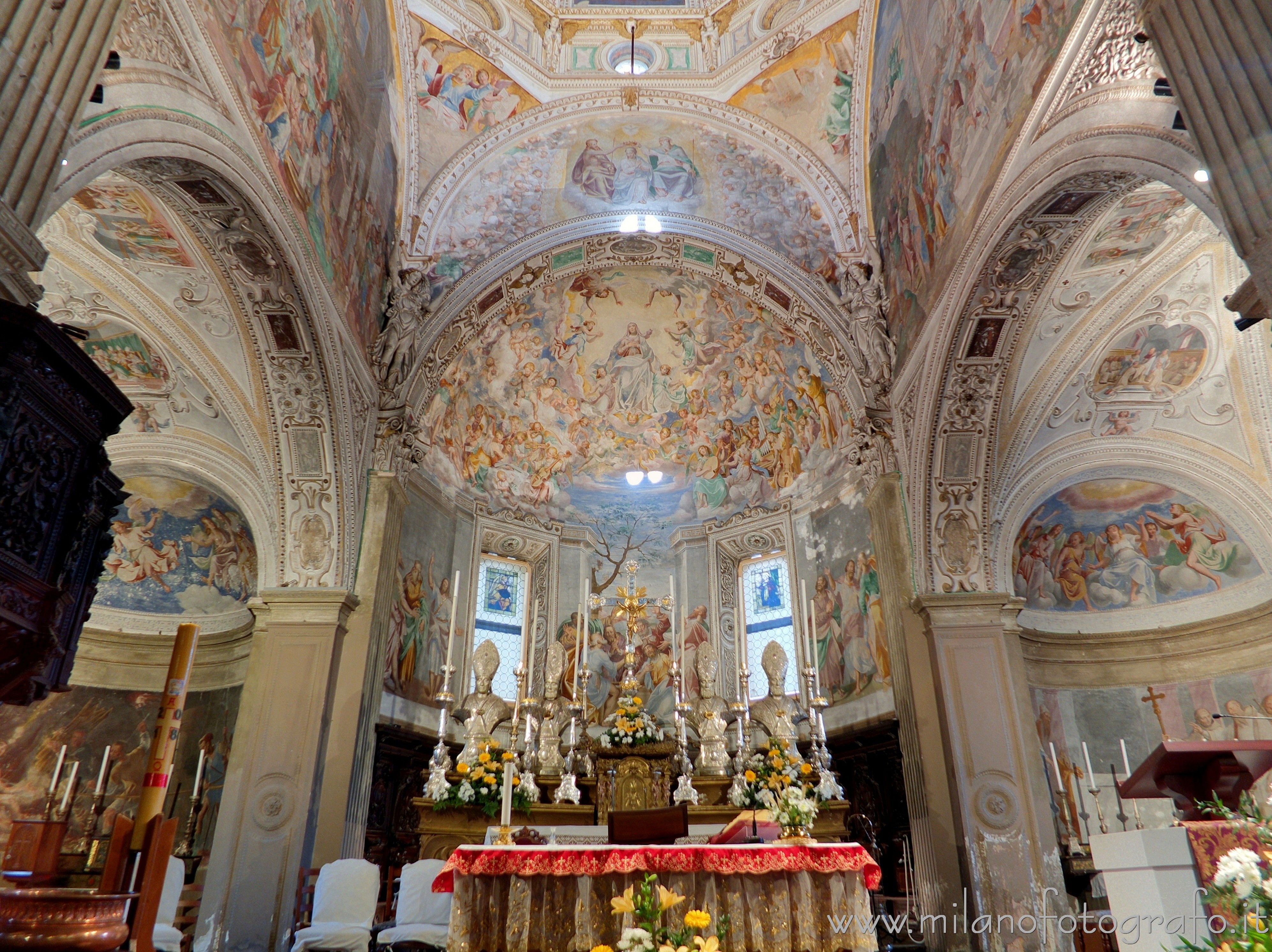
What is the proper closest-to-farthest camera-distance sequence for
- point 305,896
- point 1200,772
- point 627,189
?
point 1200,772 < point 305,896 < point 627,189

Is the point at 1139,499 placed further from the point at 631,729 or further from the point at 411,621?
the point at 411,621

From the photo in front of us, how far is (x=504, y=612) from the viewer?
610 inches

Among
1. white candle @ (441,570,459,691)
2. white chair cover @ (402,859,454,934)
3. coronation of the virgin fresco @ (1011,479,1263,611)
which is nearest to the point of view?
white chair cover @ (402,859,454,934)

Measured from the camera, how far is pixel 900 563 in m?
12.0

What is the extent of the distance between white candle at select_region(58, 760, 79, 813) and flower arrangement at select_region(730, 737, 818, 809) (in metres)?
8.84

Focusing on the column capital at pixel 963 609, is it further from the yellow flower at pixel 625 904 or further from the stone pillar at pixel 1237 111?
the yellow flower at pixel 625 904

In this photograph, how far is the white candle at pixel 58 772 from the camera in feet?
37.6

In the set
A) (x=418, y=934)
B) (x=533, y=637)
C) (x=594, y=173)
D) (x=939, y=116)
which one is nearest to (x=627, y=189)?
(x=594, y=173)

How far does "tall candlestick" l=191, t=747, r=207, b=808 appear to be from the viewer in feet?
39.6

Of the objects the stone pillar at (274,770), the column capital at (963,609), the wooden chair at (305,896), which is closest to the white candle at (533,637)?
the stone pillar at (274,770)

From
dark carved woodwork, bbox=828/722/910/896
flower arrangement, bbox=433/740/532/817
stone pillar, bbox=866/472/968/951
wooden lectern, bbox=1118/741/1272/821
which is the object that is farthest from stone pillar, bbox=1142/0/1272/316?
dark carved woodwork, bbox=828/722/910/896

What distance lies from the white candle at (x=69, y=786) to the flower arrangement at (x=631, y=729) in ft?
23.5

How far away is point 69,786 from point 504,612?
22.5 feet

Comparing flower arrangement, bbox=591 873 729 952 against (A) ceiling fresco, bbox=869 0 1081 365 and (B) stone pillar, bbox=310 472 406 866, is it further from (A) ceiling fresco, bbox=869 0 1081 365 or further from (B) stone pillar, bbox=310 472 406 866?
(A) ceiling fresco, bbox=869 0 1081 365
